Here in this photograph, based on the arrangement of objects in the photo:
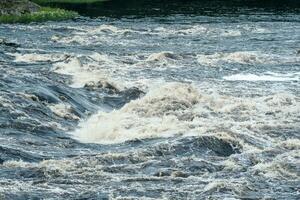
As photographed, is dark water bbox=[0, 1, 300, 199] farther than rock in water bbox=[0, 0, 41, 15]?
No

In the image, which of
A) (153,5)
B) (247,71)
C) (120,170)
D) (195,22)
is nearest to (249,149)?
(120,170)

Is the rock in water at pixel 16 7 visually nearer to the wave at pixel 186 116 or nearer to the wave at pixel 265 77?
the wave at pixel 265 77

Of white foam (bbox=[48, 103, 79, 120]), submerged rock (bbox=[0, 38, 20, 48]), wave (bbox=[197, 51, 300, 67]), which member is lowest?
submerged rock (bbox=[0, 38, 20, 48])

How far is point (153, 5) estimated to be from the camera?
9662 cm

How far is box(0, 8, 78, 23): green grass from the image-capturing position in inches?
2896

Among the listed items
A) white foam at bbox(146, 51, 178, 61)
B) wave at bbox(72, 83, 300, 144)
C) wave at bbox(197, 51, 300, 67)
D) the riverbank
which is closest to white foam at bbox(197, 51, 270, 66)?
wave at bbox(197, 51, 300, 67)

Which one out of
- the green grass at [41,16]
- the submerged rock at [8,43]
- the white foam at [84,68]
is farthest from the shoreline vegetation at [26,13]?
the white foam at [84,68]

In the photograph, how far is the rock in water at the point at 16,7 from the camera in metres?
76.7

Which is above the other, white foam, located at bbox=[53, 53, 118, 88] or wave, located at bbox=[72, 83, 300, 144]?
wave, located at bbox=[72, 83, 300, 144]

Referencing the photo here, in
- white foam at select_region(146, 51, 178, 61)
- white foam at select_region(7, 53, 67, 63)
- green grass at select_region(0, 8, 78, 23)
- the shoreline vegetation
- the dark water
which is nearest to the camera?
the dark water

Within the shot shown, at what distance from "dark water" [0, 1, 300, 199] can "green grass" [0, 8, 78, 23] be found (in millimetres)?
14783

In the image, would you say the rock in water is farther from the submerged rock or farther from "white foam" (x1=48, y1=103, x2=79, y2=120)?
"white foam" (x1=48, y1=103, x2=79, y2=120)

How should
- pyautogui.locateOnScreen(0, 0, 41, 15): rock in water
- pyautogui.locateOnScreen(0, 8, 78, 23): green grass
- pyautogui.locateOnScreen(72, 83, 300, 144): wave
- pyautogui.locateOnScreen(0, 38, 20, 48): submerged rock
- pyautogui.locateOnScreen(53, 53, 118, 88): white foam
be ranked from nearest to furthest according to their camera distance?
pyautogui.locateOnScreen(72, 83, 300, 144): wave
pyautogui.locateOnScreen(53, 53, 118, 88): white foam
pyautogui.locateOnScreen(0, 38, 20, 48): submerged rock
pyautogui.locateOnScreen(0, 8, 78, 23): green grass
pyautogui.locateOnScreen(0, 0, 41, 15): rock in water

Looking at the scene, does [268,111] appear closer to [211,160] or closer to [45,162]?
[211,160]
